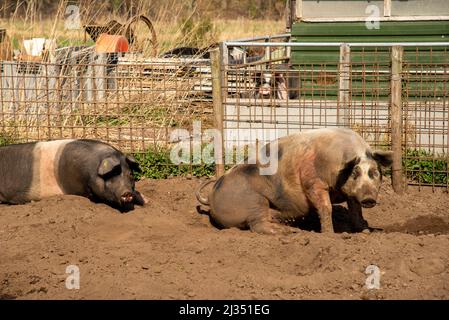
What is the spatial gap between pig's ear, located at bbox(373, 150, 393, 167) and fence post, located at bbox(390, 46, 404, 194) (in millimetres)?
1881

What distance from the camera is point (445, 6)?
11633 mm

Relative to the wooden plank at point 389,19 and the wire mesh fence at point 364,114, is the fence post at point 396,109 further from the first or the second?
the wooden plank at point 389,19

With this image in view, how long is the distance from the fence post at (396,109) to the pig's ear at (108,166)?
3104mm

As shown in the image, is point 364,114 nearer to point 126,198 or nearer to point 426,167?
point 426,167

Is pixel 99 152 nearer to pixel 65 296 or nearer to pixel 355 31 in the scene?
pixel 65 296

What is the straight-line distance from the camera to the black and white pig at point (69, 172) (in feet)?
27.0

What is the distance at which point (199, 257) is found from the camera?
630 centimetres

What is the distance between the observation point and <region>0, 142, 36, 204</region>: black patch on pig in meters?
8.66

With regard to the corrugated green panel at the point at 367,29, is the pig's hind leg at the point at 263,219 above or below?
below
